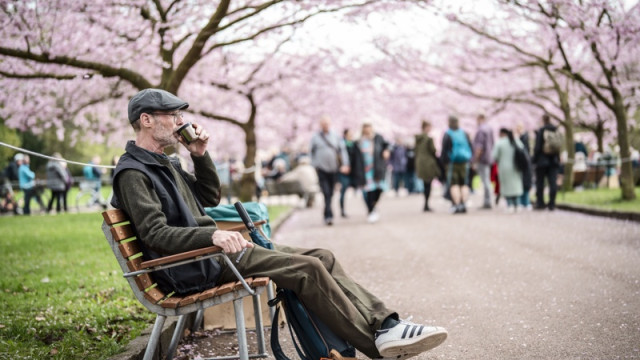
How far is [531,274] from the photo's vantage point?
7.38 metres

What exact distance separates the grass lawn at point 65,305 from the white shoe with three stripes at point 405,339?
175 cm

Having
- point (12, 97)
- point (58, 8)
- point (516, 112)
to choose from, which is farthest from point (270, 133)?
point (58, 8)

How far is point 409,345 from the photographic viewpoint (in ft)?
12.4

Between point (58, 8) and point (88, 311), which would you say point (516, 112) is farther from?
point (88, 311)

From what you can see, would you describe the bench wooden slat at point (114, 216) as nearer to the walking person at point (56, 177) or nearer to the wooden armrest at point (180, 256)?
the wooden armrest at point (180, 256)

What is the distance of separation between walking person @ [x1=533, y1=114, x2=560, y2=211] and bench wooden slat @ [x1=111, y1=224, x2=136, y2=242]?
1286 cm

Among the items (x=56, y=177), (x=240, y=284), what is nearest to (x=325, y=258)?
(x=240, y=284)

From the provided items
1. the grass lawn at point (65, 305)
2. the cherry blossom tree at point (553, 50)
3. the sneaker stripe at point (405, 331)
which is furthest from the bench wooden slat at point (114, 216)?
the cherry blossom tree at point (553, 50)

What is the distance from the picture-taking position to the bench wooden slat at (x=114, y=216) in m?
3.72

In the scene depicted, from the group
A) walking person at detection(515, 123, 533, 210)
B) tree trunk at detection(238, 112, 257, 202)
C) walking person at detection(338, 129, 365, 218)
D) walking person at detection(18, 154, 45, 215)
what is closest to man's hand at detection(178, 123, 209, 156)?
walking person at detection(338, 129, 365, 218)

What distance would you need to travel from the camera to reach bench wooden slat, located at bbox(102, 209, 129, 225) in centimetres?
372

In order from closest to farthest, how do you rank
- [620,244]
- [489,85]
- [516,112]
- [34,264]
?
[34,264], [620,244], [489,85], [516,112]

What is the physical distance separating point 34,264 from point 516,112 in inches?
934

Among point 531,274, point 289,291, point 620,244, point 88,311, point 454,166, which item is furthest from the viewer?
point 454,166
